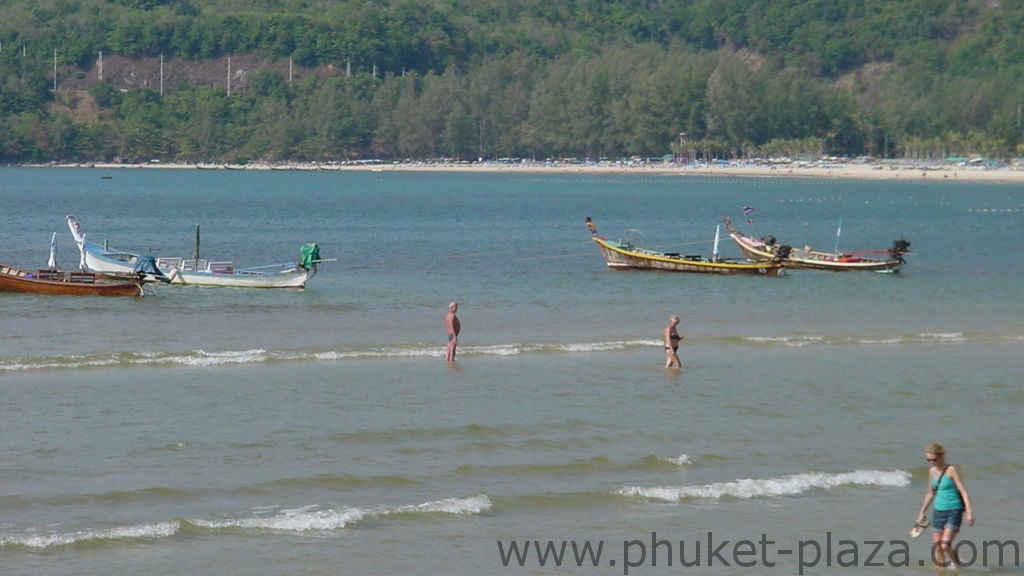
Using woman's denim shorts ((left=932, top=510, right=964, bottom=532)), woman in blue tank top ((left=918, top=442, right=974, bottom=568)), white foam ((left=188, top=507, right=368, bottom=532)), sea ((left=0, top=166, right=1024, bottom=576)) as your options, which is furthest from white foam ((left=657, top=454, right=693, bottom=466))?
woman's denim shorts ((left=932, top=510, right=964, bottom=532))

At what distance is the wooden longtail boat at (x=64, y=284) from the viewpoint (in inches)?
1890

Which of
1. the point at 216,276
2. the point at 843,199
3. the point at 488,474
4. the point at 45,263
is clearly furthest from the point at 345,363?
the point at 843,199

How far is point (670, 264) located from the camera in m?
59.9

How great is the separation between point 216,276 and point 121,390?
21767 millimetres

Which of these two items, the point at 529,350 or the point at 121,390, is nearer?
the point at 121,390

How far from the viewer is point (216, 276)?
2048 inches

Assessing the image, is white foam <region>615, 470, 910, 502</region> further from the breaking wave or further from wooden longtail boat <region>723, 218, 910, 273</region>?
wooden longtail boat <region>723, 218, 910, 273</region>

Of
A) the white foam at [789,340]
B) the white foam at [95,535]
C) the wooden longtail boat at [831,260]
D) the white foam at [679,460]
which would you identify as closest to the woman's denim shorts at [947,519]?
the white foam at [679,460]

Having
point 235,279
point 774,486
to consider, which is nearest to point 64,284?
point 235,279

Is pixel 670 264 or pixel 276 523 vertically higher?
pixel 670 264

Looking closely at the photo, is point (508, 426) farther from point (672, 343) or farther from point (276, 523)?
point (672, 343)

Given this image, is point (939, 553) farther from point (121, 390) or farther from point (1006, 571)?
point (121, 390)

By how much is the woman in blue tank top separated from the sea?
0.67 m

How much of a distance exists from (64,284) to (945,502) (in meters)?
35.9
